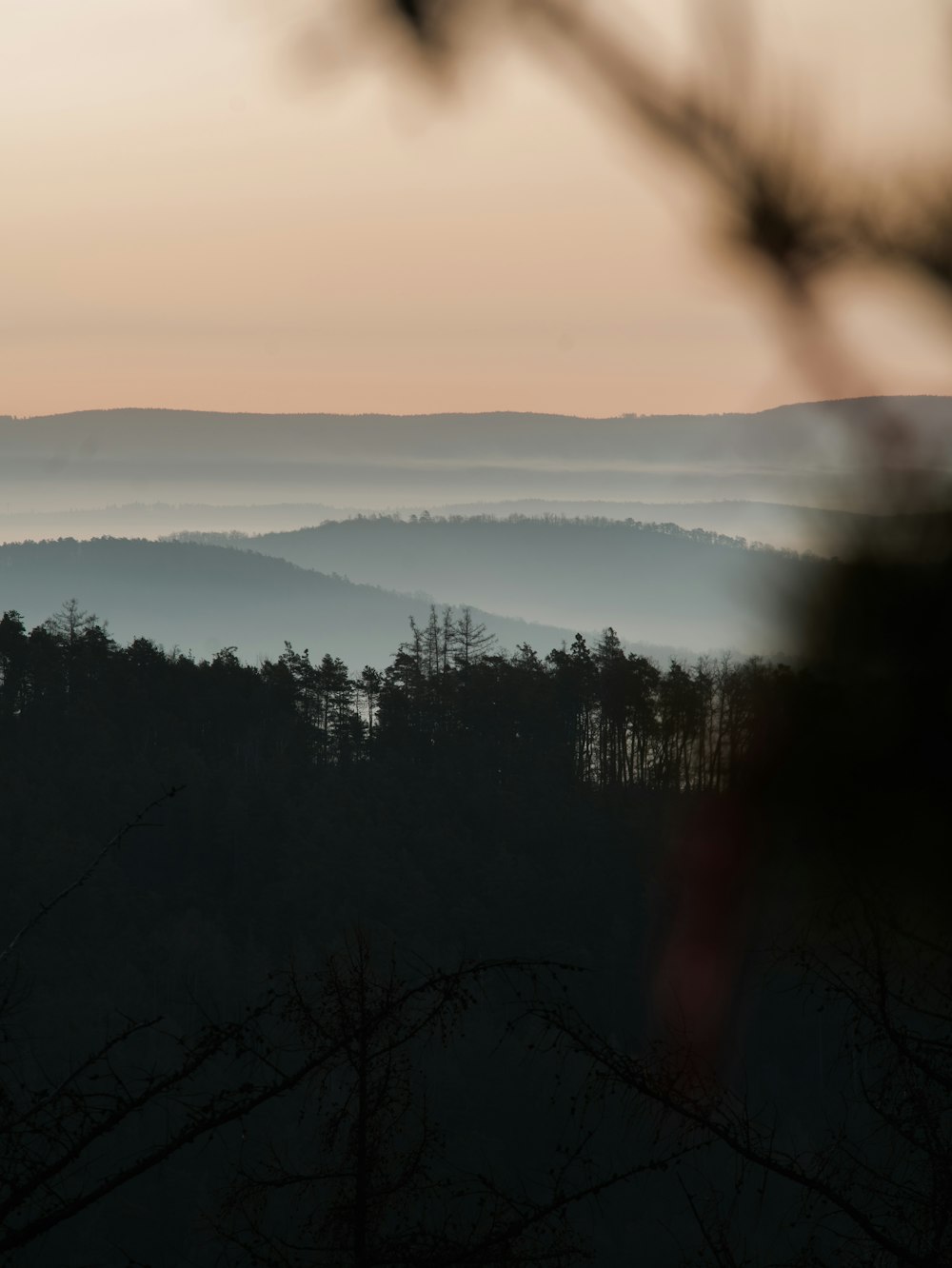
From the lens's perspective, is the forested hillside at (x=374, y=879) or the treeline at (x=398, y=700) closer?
the forested hillside at (x=374, y=879)

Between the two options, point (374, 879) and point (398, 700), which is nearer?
point (374, 879)

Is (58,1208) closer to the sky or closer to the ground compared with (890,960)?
closer to the ground

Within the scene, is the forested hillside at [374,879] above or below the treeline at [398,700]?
below

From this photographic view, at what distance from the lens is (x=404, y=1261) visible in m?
5.41

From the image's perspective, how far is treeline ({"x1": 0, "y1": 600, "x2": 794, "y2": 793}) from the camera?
59.2 metres

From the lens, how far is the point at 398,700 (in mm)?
61844

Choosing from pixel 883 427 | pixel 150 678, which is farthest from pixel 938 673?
pixel 150 678

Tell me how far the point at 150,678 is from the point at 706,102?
64518mm

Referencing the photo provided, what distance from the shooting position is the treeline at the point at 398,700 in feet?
194

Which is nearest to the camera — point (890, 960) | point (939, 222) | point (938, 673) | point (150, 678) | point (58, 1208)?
point (939, 222)

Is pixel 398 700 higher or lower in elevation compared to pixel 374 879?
higher

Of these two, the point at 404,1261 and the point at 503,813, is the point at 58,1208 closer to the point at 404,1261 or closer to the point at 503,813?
the point at 404,1261

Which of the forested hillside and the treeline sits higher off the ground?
the treeline

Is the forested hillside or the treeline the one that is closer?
the forested hillside
